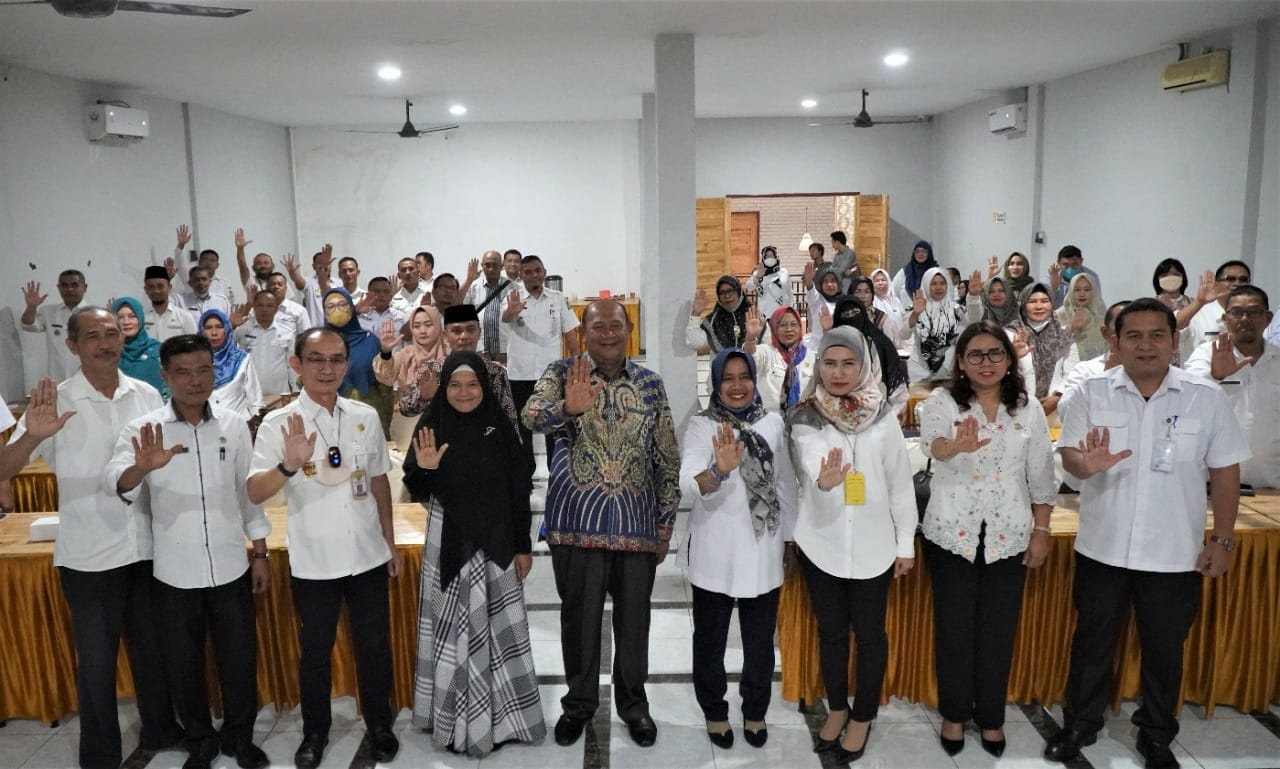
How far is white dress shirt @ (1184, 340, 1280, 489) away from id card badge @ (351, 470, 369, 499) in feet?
11.1

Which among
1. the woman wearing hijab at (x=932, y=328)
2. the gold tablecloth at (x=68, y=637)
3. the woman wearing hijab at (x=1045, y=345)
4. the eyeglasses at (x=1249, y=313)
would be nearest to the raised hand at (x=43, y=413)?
the gold tablecloth at (x=68, y=637)

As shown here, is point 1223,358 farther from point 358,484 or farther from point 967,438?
point 358,484

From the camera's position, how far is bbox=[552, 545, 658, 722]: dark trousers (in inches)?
132

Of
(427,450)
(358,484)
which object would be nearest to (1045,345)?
(427,450)

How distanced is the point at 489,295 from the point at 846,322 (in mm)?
3665

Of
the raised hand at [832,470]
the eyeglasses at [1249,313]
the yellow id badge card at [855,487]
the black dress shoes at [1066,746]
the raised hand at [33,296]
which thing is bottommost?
the black dress shoes at [1066,746]

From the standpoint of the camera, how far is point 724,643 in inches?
136

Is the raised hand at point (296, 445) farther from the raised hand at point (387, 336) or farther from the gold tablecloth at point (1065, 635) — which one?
the raised hand at point (387, 336)

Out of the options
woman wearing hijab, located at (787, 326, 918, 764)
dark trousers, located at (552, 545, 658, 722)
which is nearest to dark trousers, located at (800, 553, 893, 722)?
woman wearing hijab, located at (787, 326, 918, 764)

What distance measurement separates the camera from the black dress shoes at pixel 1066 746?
3.46m

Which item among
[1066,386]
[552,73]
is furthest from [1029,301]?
[552,73]

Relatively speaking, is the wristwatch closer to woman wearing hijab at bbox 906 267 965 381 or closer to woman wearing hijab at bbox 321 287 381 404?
woman wearing hijab at bbox 321 287 381 404

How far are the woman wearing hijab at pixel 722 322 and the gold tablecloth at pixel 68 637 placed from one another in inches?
131

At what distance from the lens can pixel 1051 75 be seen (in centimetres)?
1023
